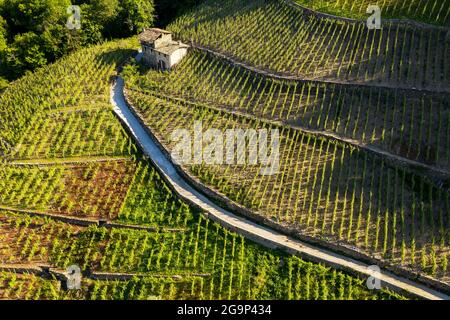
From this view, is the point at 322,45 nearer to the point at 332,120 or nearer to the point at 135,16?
the point at 332,120

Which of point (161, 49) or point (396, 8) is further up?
point (396, 8)

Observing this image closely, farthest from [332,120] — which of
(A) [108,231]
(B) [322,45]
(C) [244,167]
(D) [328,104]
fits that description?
(A) [108,231]

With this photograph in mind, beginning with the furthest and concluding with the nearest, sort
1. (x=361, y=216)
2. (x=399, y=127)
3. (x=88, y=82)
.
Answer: (x=88, y=82), (x=399, y=127), (x=361, y=216)

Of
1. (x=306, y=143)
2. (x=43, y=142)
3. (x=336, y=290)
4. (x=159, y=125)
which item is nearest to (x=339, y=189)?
(x=306, y=143)

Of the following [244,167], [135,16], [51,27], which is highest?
[135,16]

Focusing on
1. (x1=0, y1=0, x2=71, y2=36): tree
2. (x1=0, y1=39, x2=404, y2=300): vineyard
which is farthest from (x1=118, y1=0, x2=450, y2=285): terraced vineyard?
(x1=0, y1=0, x2=71, y2=36): tree

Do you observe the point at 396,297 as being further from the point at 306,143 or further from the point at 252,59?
the point at 252,59

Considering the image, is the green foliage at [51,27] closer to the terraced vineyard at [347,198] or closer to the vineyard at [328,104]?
the vineyard at [328,104]
